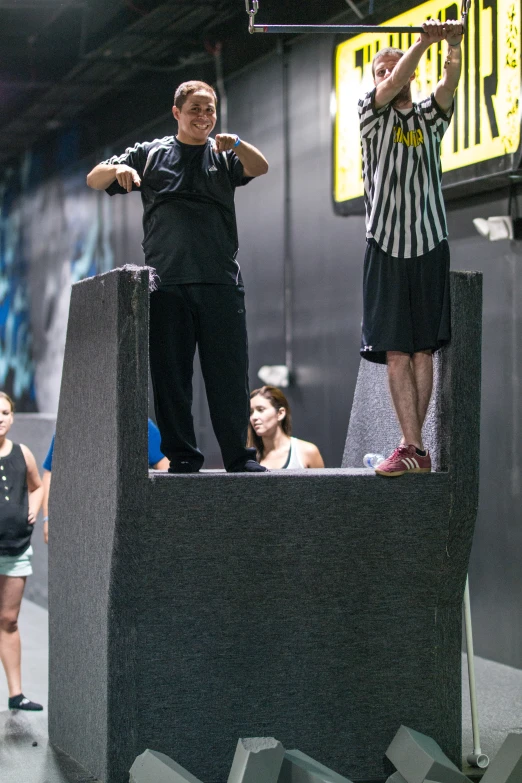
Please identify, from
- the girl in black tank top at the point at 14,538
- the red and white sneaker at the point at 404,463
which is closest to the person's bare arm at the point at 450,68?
the red and white sneaker at the point at 404,463

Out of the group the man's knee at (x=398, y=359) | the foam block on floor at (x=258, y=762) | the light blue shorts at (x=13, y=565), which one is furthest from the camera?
the light blue shorts at (x=13, y=565)

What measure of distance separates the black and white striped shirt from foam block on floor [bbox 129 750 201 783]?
1551 millimetres

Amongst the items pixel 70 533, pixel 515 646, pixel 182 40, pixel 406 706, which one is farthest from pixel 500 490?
pixel 182 40

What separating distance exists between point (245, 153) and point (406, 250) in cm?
55

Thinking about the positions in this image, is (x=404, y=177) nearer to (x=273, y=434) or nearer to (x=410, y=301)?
(x=410, y=301)

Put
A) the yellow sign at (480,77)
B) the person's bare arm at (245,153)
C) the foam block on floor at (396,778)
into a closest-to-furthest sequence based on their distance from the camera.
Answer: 1. the foam block on floor at (396,778)
2. the person's bare arm at (245,153)
3. the yellow sign at (480,77)

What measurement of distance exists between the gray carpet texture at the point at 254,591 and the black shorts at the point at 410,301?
6cm

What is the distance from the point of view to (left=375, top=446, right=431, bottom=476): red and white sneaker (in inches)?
123

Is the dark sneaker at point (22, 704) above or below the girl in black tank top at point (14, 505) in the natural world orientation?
below

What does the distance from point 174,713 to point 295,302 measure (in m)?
3.86

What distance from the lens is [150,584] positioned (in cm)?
296

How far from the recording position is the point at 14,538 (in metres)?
4.50

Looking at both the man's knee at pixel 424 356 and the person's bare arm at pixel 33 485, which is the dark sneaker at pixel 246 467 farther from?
the person's bare arm at pixel 33 485

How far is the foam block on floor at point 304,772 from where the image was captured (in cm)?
266
